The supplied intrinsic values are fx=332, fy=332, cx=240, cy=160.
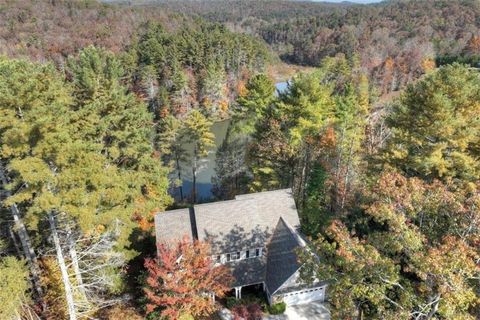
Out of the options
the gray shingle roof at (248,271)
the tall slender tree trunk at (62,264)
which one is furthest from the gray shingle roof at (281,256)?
the tall slender tree trunk at (62,264)

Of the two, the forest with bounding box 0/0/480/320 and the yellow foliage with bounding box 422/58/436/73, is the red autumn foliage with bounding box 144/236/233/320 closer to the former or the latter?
the forest with bounding box 0/0/480/320

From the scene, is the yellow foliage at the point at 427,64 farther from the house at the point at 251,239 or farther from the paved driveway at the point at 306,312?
the paved driveway at the point at 306,312

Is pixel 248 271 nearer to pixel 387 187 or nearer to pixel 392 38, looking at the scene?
pixel 387 187

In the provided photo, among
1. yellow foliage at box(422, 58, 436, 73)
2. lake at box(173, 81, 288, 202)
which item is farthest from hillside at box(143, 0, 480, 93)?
lake at box(173, 81, 288, 202)

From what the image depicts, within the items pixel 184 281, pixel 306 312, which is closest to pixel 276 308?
pixel 306 312

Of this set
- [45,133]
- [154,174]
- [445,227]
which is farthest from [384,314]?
[154,174]

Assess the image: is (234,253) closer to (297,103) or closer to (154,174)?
(154,174)
